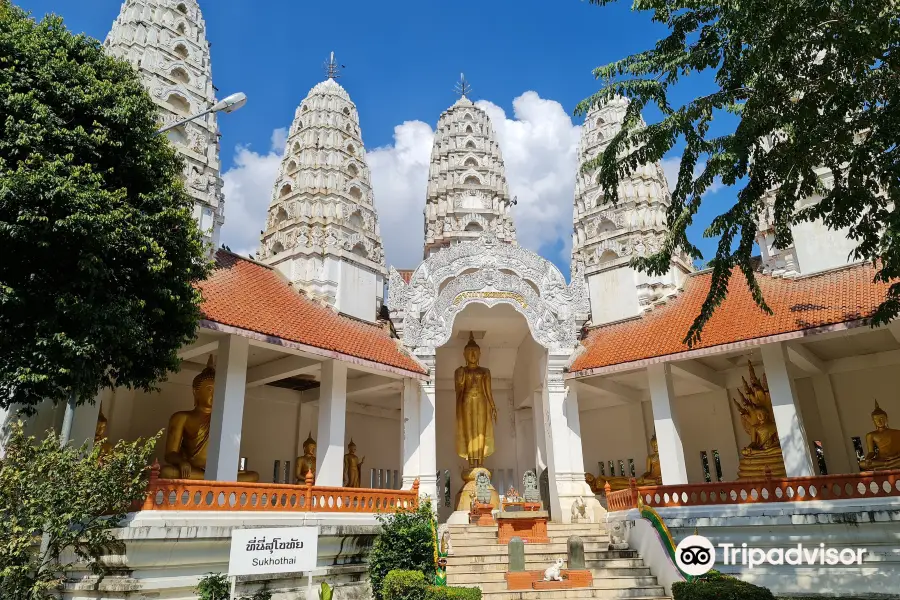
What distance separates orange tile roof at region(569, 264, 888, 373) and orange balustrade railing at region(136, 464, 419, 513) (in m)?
5.89

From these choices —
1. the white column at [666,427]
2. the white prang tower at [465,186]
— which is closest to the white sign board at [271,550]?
the white column at [666,427]

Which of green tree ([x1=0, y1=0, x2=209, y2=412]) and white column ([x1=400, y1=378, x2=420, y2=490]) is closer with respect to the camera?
green tree ([x1=0, y1=0, x2=209, y2=412])

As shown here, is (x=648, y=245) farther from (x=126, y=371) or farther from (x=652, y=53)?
(x=126, y=371)

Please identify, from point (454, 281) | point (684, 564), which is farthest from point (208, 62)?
point (684, 564)

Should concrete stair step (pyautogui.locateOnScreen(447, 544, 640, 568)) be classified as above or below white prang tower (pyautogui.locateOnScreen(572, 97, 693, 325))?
below

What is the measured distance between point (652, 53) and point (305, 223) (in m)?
12.1

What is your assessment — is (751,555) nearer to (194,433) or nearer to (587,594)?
(587,594)

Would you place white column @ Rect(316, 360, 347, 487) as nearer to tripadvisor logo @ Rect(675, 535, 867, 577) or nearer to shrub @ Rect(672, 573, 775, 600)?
tripadvisor logo @ Rect(675, 535, 867, 577)

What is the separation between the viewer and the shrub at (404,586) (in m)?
9.02

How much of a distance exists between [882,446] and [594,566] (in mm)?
7400

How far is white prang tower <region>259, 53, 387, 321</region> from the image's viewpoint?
18375mm

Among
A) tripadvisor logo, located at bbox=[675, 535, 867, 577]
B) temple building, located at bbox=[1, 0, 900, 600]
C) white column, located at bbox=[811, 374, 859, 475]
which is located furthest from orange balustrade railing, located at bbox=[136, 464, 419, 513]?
white column, located at bbox=[811, 374, 859, 475]

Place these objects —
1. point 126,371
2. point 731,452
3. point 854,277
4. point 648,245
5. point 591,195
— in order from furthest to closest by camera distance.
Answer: point 591,195, point 648,245, point 731,452, point 854,277, point 126,371

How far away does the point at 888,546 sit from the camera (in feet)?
31.1
